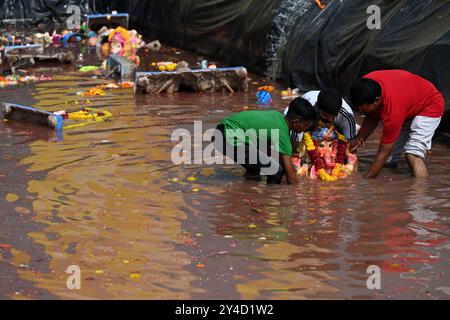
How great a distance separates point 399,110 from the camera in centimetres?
793

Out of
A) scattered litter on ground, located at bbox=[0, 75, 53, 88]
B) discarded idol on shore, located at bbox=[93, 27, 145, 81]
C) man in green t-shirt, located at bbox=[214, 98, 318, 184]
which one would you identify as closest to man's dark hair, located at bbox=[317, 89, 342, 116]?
man in green t-shirt, located at bbox=[214, 98, 318, 184]

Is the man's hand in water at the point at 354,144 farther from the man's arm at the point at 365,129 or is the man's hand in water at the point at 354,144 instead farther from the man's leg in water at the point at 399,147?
the man's leg in water at the point at 399,147

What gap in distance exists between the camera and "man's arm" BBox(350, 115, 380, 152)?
8.34 m

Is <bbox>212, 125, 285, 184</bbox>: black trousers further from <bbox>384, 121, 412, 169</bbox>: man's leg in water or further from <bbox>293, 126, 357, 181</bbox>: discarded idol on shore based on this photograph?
<bbox>384, 121, 412, 169</bbox>: man's leg in water

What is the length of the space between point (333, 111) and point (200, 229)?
1.80 metres

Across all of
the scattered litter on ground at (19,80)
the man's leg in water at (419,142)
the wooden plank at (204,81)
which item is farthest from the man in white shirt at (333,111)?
the scattered litter on ground at (19,80)

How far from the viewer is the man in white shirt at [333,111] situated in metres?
7.82

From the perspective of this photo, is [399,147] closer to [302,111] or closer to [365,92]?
[365,92]

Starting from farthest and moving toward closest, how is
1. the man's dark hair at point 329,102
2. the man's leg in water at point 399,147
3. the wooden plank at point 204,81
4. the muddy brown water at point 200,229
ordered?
the wooden plank at point 204,81
the man's leg in water at point 399,147
the man's dark hair at point 329,102
the muddy brown water at point 200,229

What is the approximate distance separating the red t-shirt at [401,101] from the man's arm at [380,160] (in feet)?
0.18

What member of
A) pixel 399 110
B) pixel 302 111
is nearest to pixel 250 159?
pixel 302 111

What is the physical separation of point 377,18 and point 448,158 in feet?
10.1
